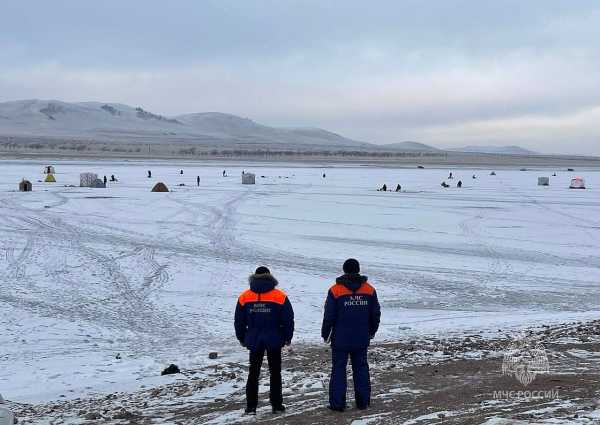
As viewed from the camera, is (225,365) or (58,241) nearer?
(225,365)

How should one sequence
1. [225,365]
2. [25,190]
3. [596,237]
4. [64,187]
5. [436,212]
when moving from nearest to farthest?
[225,365]
[596,237]
[436,212]
[25,190]
[64,187]

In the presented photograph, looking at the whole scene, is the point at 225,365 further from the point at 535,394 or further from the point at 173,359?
the point at 535,394

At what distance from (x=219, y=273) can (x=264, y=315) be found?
8.58 metres

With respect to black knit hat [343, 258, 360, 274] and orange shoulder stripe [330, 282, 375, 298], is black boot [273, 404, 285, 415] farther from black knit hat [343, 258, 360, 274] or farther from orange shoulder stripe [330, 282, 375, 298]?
black knit hat [343, 258, 360, 274]

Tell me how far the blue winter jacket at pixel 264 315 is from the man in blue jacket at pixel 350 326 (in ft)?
1.26

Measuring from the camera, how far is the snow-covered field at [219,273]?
9.62 m

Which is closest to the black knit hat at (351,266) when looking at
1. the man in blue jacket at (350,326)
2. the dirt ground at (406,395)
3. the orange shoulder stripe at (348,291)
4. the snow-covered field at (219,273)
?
the man in blue jacket at (350,326)

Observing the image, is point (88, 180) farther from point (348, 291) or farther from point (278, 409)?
point (348, 291)

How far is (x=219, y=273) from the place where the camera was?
15125mm

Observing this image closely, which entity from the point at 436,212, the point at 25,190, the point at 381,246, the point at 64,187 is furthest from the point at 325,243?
the point at 64,187

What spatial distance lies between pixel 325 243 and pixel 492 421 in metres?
13.7

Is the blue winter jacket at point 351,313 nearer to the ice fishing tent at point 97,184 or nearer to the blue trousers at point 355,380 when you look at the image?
the blue trousers at point 355,380

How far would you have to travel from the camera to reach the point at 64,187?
39.7m

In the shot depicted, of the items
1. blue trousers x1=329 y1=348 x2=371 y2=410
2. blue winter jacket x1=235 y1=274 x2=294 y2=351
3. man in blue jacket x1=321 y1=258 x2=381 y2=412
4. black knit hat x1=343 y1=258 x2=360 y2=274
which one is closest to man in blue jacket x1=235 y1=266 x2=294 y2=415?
blue winter jacket x1=235 y1=274 x2=294 y2=351
